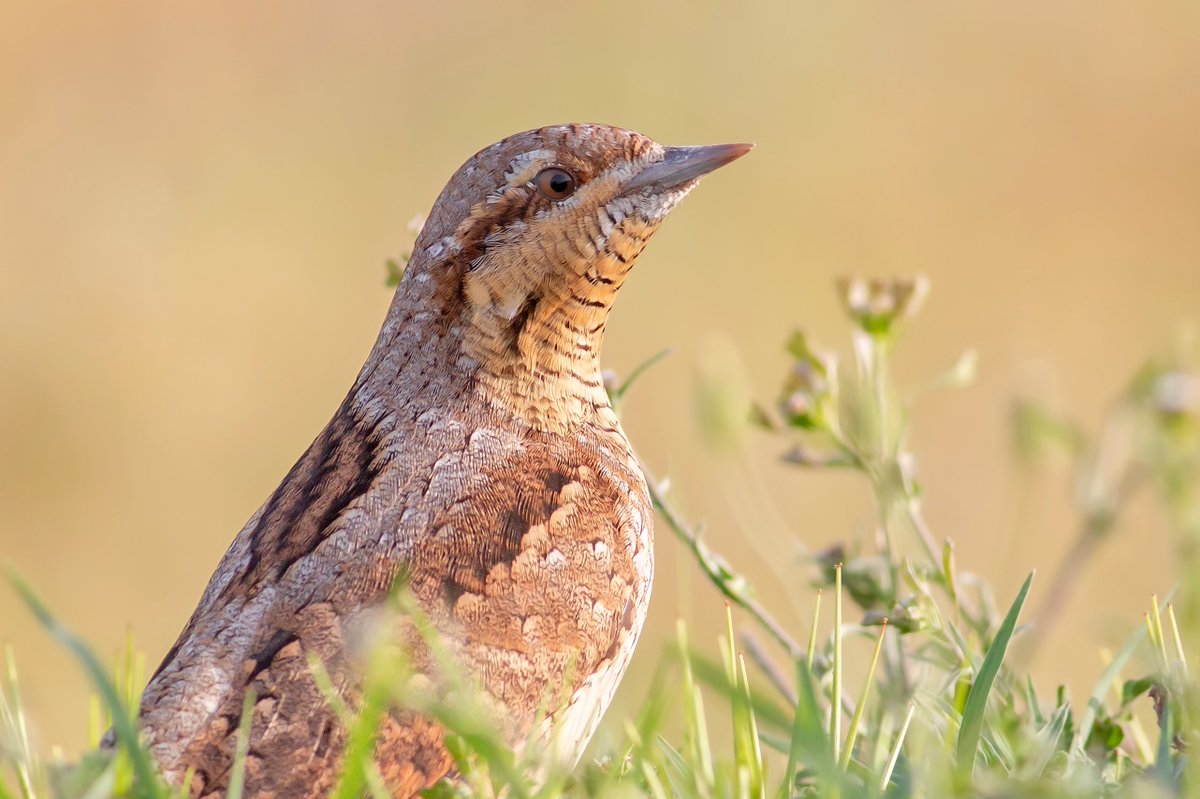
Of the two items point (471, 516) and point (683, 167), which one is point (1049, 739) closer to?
point (471, 516)

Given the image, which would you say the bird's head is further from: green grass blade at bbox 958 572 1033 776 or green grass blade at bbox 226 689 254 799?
green grass blade at bbox 958 572 1033 776

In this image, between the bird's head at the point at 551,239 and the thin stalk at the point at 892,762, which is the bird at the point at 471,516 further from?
the thin stalk at the point at 892,762

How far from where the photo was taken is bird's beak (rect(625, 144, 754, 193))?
2.67 metres

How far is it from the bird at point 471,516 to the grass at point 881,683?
90mm

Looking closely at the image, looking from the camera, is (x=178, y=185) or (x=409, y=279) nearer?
(x=409, y=279)

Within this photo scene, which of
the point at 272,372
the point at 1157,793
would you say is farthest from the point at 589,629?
the point at 272,372


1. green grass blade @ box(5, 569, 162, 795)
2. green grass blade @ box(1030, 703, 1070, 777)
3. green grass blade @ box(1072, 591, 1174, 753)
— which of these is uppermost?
green grass blade @ box(5, 569, 162, 795)

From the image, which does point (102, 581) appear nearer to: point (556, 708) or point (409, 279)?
point (409, 279)

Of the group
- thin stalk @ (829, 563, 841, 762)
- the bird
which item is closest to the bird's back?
the bird

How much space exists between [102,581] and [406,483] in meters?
5.25

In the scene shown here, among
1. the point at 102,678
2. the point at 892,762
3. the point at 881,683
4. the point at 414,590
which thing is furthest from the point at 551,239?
the point at 102,678

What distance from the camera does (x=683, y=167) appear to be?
2678 mm

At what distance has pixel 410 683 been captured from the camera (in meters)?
2.09

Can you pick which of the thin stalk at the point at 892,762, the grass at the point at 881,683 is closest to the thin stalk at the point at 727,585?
the grass at the point at 881,683
